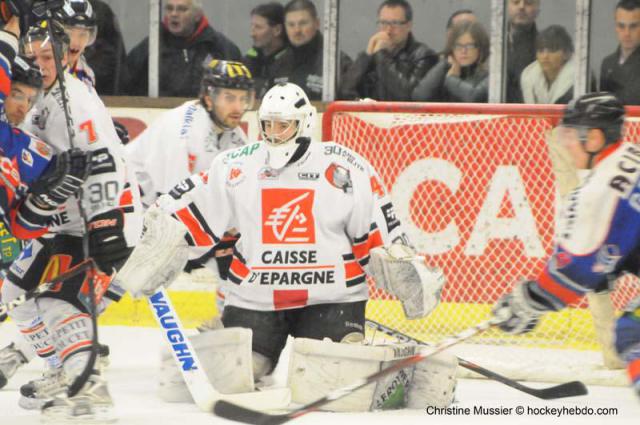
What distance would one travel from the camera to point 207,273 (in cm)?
687

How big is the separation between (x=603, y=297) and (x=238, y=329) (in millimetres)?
1525

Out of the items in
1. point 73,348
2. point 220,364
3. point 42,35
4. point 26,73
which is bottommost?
point 220,364

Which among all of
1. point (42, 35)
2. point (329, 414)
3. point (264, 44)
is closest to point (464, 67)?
point (264, 44)

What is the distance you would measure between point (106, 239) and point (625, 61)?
3.15 metres

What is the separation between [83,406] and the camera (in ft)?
13.6

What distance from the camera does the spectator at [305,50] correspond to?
22.9ft

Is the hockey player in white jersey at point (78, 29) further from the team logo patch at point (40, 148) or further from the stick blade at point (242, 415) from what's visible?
the stick blade at point (242, 415)

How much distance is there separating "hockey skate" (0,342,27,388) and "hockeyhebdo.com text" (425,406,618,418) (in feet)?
4.82

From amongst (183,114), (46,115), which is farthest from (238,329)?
(183,114)

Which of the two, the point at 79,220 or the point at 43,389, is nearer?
the point at 79,220

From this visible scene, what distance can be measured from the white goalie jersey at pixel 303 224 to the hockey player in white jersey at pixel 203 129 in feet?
3.16

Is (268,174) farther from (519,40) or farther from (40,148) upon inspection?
(519,40)

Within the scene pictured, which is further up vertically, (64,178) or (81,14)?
(81,14)

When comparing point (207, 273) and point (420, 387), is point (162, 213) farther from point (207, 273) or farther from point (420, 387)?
point (207, 273)
